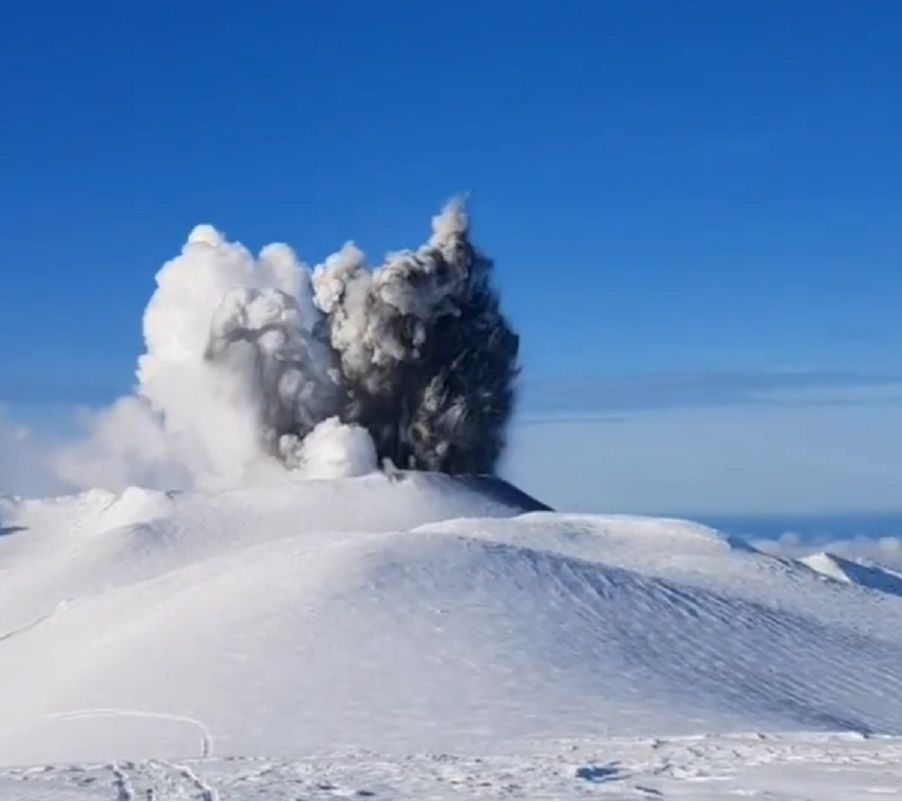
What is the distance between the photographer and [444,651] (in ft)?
130

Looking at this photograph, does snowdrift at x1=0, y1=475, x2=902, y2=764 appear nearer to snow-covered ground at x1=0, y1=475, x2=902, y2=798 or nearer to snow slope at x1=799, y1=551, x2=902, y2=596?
snow-covered ground at x1=0, y1=475, x2=902, y2=798

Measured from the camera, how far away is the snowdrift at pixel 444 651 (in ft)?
112

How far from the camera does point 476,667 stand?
126ft

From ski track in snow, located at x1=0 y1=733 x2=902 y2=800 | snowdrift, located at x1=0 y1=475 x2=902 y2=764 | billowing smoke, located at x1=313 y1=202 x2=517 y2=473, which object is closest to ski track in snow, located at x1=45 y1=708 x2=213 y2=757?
snowdrift, located at x1=0 y1=475 x2=902 y2=764

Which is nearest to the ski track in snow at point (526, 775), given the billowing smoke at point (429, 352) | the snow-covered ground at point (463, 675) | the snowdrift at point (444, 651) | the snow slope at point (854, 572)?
the snow-covered ground at point (463, 675)

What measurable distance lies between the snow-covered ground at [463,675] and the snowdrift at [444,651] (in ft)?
0.32

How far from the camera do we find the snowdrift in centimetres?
3412

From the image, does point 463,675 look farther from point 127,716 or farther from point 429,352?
point 429,352

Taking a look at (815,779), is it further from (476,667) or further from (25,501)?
(25,501)

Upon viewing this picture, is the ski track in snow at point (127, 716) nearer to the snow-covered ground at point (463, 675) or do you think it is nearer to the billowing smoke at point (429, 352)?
the snow-covered ground at point (463, 675)

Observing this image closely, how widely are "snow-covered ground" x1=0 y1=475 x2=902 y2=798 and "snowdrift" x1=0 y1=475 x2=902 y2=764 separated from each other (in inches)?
3.8

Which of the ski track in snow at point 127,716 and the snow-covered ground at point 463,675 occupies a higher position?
the snow-covered ground at point 463,675

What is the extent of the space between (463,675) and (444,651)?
2.01 meters

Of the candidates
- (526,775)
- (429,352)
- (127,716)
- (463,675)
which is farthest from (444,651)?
(429,352)
